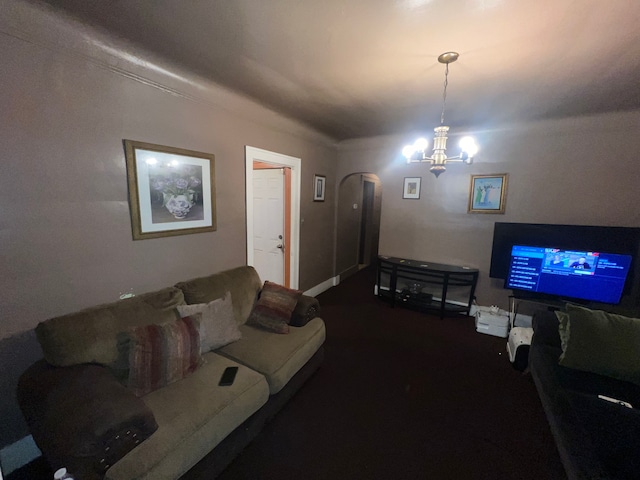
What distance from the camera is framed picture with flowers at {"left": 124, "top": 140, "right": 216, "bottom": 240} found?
6.24 ft

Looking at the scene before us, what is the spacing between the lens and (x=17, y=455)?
152 centimetres

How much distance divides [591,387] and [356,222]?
430cm

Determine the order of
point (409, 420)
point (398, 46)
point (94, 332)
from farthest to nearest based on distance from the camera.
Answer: point (409, 420)
point (398, 46)
point (94, 332)

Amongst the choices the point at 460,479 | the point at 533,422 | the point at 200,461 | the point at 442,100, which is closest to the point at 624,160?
the point at 442,100

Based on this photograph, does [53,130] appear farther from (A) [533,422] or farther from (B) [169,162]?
(A) [533,422]

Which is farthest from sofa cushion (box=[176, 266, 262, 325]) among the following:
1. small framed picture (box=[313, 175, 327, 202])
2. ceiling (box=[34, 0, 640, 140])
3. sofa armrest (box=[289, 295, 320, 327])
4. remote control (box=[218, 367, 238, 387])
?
small framed picture (box=[313, 175, 327, 202])

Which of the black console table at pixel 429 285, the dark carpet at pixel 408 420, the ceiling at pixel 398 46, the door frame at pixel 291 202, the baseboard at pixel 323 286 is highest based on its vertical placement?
the ceiling at pixel 398 46

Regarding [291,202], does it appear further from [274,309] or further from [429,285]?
[429,285]

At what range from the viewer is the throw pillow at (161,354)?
1.48 metres

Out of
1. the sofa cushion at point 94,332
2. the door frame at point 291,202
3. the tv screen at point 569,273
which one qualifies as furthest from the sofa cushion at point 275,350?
the tv screen at point 569,273

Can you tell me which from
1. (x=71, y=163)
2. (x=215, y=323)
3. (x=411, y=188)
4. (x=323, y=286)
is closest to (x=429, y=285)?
(x=411, y=188)

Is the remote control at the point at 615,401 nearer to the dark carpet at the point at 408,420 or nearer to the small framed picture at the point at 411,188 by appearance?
the dark carpet at the point at 408,420

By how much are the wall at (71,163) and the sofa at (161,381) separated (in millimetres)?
236

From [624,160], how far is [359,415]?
3.76m
